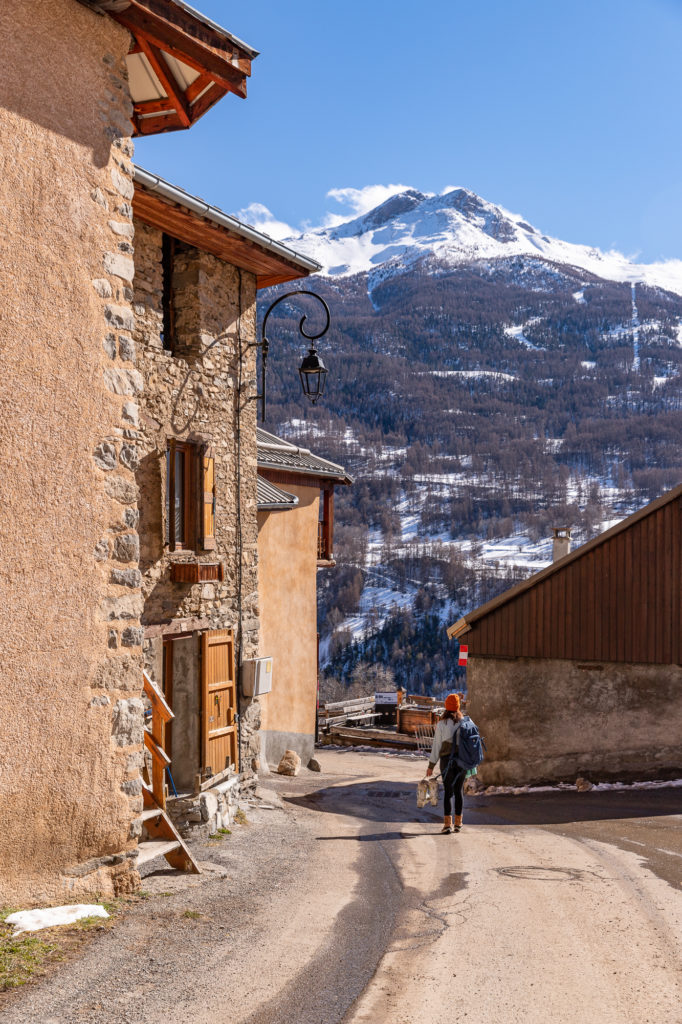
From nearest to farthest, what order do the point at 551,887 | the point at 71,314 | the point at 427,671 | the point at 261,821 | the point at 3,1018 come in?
the point at 3,1018
the point at 71,314
the point at 551,887
the point at 261,821
the point at 427,671

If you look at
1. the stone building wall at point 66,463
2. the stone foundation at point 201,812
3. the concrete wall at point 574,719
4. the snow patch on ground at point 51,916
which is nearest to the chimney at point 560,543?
the concrete wall at point 574,719

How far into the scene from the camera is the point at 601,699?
Answer: 1371 cm

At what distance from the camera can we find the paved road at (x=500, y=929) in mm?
4441

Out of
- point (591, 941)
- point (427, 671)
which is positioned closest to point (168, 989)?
point (591, 941)

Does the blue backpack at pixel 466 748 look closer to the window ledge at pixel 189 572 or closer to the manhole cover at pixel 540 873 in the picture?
the manhole cover at pixel 540 873

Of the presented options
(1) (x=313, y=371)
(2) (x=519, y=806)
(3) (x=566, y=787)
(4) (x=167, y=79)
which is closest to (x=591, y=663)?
(3) (x=566, y=787)

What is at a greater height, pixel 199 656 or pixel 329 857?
pixel 199 656

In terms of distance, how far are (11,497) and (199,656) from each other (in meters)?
5.47

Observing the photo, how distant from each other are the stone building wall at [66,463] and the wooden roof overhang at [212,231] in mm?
2890

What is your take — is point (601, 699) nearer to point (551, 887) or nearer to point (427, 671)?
point (551, 887)

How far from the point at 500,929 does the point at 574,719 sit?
849 centimetres

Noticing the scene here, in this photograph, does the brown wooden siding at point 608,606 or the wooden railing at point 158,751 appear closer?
the wooden railing at point 158,751

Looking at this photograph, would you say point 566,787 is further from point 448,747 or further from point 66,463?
point 66,463

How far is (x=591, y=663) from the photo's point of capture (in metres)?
13.8
